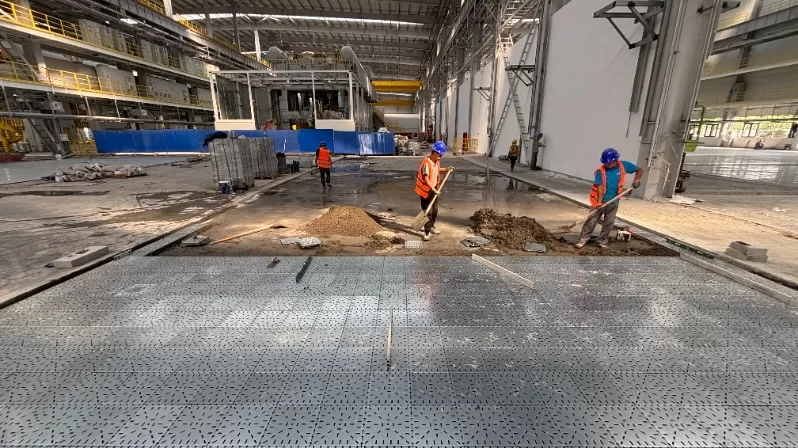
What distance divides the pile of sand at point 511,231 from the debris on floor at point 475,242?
176 mm

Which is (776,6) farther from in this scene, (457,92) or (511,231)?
(511,231)

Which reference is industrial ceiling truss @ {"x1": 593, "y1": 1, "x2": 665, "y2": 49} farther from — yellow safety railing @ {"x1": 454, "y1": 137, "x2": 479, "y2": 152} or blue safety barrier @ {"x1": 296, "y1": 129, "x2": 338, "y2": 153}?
yellow safety railing @ {"x1": 454, "y1": 137, "x2": 479, "y2": 152}

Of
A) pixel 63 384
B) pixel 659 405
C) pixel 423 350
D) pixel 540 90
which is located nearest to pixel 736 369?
pixel 659 405

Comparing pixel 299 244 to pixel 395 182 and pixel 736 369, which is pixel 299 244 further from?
pixel 395 182

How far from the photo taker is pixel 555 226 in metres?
6.38

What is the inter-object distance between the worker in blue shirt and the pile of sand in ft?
1.71

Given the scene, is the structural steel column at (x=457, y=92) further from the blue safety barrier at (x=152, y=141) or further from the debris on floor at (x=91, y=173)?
the debris on floor at (x=91, y=173)

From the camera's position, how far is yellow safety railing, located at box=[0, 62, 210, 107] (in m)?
16.7

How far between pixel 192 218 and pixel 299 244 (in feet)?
9.95

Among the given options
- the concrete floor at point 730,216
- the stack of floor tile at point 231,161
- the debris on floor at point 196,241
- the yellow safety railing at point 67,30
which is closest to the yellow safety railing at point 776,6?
the concrete floor at point 730,216

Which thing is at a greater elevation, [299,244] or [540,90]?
[540,90]

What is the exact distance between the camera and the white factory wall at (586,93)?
924 centimetres

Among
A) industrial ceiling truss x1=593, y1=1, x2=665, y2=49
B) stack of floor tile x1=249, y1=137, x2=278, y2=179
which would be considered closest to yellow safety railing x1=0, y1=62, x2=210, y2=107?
stack of floor tile x1=249, y1=137, x2=278, y2=179

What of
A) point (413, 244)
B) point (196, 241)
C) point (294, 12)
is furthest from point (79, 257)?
point (294, 12)
